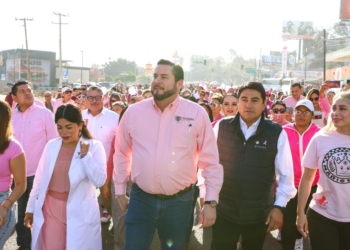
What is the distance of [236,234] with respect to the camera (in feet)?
12.7

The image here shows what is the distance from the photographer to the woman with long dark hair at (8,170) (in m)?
3.68

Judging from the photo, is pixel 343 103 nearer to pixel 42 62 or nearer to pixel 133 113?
pixel 133 113

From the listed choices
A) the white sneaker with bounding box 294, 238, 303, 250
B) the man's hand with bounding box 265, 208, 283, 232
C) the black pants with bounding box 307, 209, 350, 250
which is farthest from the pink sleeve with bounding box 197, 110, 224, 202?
the white sneaker with bounding box 294, 238, 303, 250

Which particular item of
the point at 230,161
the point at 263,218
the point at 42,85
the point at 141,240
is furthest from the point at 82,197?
the point at 42,85

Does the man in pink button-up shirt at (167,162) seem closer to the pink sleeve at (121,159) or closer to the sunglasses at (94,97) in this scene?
the pink sleeve at (121,159)

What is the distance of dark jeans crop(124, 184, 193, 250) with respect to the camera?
334cm

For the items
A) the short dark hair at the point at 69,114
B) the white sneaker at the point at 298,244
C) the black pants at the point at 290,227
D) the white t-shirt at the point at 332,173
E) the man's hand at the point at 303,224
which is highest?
the short dark hair at the point at 69,114

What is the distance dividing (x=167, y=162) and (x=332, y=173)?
4.78ft

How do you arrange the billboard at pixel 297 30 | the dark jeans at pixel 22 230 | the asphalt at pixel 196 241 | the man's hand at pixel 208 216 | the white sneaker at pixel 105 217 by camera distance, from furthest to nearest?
the billboard at pixel 297 30, the white sneaker at pixel 105 217, the asphalt at pixel 196 241, the dark jeans at pixel 22 230, the man's hand at pixel 208 216

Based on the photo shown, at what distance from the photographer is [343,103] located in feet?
12.1

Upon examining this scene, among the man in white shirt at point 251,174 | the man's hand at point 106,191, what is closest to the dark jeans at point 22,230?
the man's hand at point 106,191

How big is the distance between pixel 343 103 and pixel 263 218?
1.29 meters

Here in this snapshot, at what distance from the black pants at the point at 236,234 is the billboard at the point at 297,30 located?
98.3 m

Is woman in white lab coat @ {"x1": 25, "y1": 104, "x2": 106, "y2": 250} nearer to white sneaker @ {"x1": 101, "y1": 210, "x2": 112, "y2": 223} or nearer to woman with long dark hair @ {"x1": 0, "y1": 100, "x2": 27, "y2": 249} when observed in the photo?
woman with long dark hair @ {"x1": 0, "y1": 100, "x2": 27, "y2": 249}
